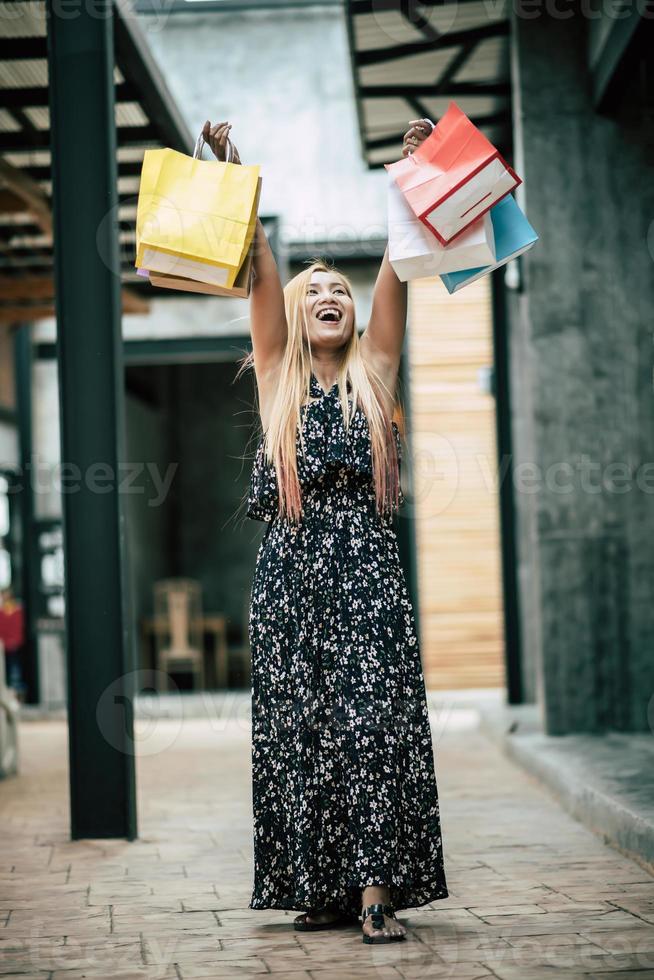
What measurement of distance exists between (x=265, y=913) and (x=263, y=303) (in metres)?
1.70

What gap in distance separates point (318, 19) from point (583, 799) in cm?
964

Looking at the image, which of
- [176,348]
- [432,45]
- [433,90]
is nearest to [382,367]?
[432,45]

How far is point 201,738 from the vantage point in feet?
27.8

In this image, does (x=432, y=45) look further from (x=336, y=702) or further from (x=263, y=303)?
(x=336, y=702)

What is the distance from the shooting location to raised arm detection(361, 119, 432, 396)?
3.32 meters

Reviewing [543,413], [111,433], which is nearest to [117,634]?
[111,433]

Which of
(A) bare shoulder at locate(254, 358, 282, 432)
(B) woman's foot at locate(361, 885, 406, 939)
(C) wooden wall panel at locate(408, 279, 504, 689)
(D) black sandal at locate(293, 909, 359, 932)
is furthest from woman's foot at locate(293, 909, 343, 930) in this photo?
(C) wooden wall panel at locate(408, 279, 504, 689)

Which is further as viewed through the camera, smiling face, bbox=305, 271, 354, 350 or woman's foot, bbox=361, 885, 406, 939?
smiling face, bbox=305, 271, 354, 350

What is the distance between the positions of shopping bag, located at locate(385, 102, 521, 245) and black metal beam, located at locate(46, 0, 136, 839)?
205cm

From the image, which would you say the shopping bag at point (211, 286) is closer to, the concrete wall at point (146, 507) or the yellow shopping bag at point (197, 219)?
the yellow shopping bag at point (197, 219)

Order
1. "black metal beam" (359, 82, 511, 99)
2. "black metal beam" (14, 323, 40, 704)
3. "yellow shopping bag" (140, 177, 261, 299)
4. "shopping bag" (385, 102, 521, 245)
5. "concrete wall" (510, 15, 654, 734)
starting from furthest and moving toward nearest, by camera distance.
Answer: "black metal beam" (14, 323, 40, 704)
"black metal beam" (359, 82, 511, 99)
"concrete wall" (510, 15, 654, 734)
"yellow shopping bag" (140, 177, 261, 299)
"shopping bag" (385, 102, 521, 245)

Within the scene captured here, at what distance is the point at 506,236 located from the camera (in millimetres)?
3123

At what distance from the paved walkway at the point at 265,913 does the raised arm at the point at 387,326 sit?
144 cm

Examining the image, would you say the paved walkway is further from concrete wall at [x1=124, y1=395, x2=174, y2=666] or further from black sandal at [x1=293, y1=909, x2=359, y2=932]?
concrete wall at [x1=124, y1=395, x2=174, y2=666]
